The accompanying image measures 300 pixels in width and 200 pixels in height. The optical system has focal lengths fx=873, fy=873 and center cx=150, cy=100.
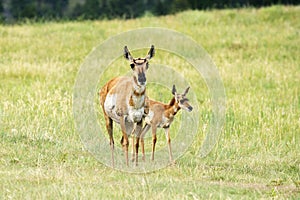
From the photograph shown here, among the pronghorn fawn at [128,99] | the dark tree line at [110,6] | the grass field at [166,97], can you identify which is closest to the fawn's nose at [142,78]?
the pronghorn fawn at [128,99]

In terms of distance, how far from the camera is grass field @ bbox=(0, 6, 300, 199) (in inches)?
374

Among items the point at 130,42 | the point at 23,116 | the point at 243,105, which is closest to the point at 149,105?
the point at 23,116

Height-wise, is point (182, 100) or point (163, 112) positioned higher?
point (182, 100)

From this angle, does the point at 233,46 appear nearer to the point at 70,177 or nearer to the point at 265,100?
the point at 265,100

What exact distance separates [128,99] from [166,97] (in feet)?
27.1

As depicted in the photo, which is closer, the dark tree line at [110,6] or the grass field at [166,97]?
the grass field at [166,97]

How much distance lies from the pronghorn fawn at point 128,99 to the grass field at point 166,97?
0.65 m

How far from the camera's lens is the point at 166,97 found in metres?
17.5

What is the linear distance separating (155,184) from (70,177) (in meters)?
1.01

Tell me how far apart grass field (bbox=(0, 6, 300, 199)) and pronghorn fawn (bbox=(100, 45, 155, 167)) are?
65 centimetres

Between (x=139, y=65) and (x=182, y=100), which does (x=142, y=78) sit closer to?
(x=139, y=65)

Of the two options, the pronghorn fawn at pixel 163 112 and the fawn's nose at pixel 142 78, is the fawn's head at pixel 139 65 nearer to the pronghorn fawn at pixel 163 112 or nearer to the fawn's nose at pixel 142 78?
the fawn's nose at pixel 142 78

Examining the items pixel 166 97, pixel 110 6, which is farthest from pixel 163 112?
pixel 110 6

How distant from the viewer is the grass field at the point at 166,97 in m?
9.49
